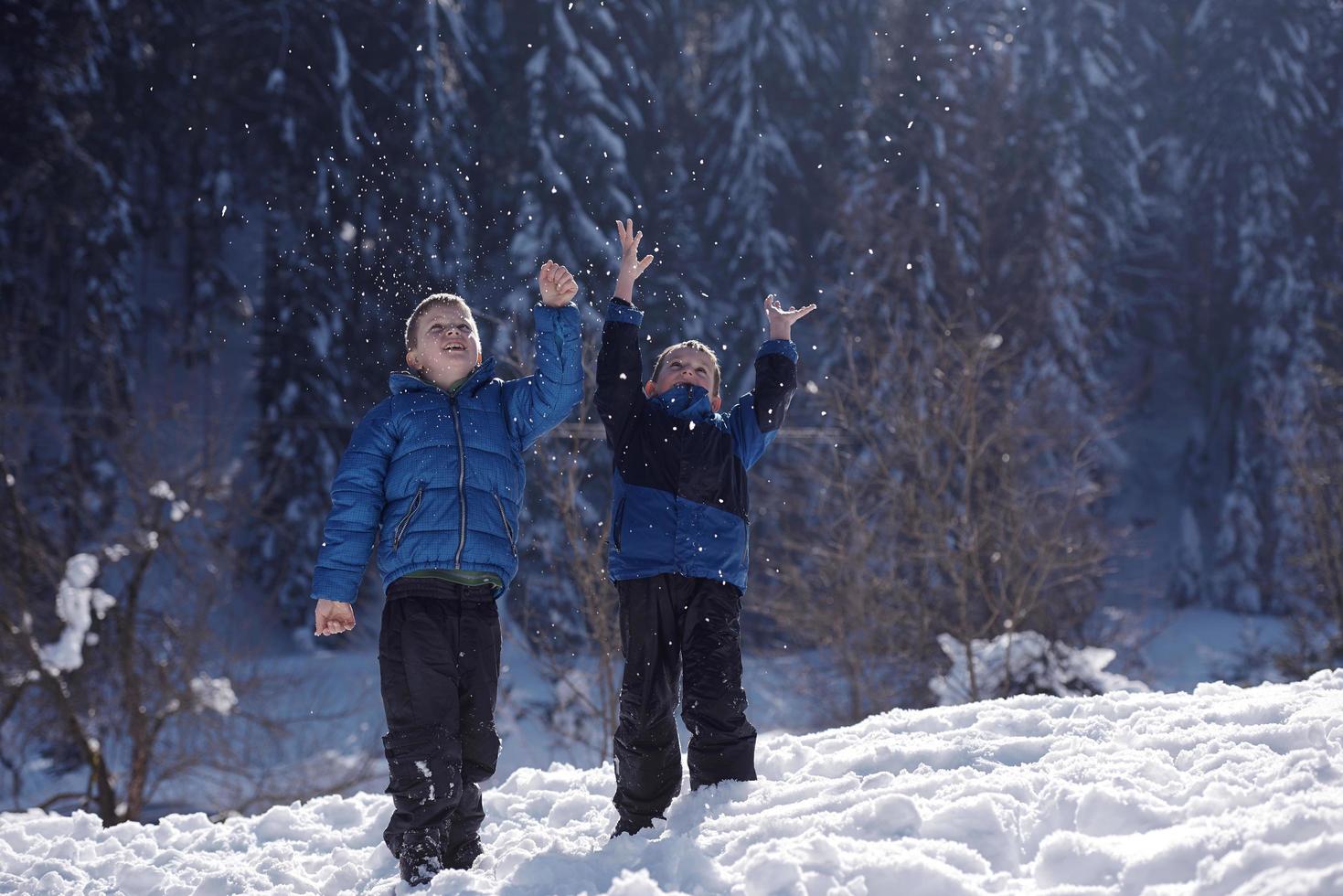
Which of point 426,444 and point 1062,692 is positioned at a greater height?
point 426,444

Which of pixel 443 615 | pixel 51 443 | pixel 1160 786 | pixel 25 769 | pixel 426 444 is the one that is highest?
pixel 51 443

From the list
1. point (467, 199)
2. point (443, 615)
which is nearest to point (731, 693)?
point (443, 615)

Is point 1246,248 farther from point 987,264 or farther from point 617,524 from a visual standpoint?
point 617,524

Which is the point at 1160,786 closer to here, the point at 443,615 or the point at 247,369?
the point at 443,615

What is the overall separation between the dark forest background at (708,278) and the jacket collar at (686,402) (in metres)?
7.92

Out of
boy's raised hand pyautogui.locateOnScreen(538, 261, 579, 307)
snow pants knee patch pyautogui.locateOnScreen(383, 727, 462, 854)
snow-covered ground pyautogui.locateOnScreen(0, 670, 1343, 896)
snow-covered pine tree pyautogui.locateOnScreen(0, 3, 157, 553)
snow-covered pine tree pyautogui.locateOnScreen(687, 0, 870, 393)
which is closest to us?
snow-covered ground pyautogui.locateOnScreen(0, 670, 1343, 896)

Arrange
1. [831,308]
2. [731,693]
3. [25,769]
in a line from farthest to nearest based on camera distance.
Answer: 1. [831,308]
2. [25,769]
3. [731,693]

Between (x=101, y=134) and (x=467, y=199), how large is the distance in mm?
6361

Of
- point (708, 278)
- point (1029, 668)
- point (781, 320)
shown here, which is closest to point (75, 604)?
point (1029, 668)

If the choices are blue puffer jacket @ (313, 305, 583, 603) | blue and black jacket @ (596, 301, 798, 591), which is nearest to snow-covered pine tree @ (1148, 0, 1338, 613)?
blue and black jacket @ (596, 301, 798, 591)

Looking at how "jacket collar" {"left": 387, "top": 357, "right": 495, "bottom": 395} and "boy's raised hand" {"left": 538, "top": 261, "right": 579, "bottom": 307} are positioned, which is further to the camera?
"jacket collar" {"left": 387, "top": 357, "right": 495, "bottom": 395}

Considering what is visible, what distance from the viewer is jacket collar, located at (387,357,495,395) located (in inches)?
160

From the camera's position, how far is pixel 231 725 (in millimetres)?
16531

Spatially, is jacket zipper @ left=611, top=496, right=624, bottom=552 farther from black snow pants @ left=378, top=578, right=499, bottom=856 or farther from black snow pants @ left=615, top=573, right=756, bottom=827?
black snow pants @ left=378, top=578, right=499, bottom=856
